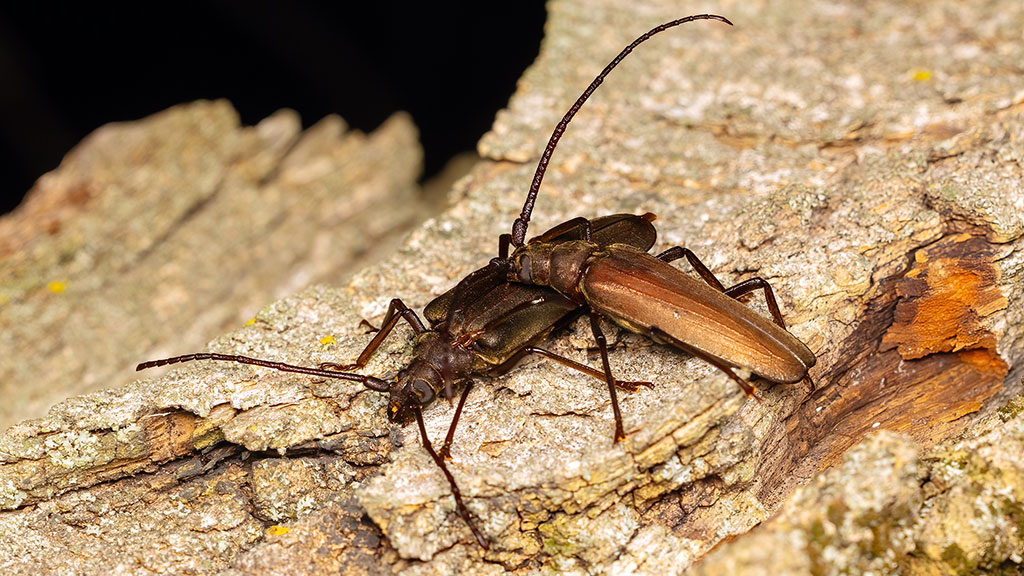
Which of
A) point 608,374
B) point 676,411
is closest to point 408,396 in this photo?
point 608,374

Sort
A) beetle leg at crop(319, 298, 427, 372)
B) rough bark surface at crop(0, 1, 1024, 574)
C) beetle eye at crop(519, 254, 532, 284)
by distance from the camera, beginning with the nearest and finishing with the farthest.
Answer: rough bark surface at crop(0, 1, 1024, 574) → beetle leg at crop(319, 298, 427, 372) → beetle eye at crop(519, 254, 532, 284)

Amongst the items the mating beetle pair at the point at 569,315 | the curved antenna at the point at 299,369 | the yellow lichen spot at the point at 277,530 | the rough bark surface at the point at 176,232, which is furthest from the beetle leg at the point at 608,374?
the rough bark surface at the point at 176,232

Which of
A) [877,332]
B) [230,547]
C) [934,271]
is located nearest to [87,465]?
[230,547]

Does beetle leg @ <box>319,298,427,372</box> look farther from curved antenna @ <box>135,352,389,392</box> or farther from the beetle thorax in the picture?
the beetle thorax

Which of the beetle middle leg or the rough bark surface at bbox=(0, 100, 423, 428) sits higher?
the rough bark surface at bbox=(0, 100, 423, 428)

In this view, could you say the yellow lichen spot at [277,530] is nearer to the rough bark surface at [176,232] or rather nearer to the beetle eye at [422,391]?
the beetle eye at [422,391]

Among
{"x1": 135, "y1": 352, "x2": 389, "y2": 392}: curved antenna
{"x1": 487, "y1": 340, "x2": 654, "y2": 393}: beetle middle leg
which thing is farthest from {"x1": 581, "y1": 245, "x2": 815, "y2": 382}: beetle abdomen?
{"x1": 135, "y1": 352, "x2": 389, "y2": 392}: curved antenna

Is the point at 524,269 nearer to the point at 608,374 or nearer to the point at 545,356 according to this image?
the point at 545,356

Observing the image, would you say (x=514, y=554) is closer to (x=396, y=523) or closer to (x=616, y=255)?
(x=396, y=523)
